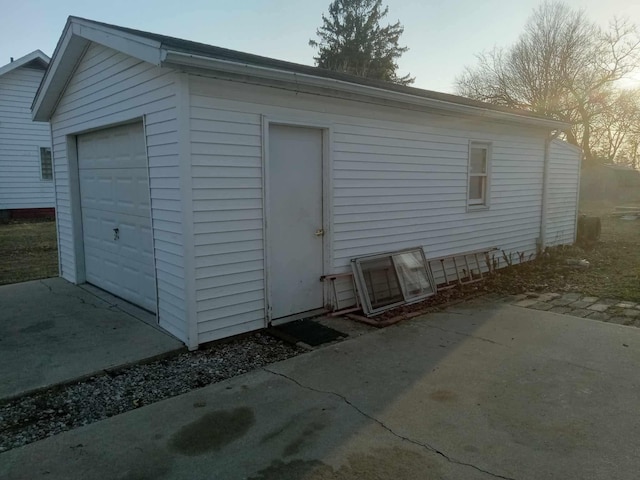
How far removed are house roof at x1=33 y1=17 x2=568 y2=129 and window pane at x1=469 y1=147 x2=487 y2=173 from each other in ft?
2.05

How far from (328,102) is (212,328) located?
120 inches

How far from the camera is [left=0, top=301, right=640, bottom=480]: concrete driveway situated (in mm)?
2756

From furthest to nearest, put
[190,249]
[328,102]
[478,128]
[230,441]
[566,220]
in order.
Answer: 1. [566,220]
2. [478,128]
3. [328,102]
4. [190,249]
5. [230,441]

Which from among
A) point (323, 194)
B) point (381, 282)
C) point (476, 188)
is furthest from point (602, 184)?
point (323, 194)

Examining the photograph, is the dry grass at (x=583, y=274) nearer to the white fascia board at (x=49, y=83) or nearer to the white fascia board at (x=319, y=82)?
the white fascia board at (x=319, y=82)

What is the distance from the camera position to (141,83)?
5078mm

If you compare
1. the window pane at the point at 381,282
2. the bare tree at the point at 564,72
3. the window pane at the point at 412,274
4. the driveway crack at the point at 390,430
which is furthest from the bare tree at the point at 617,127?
the driveway crack at the point at 390,430

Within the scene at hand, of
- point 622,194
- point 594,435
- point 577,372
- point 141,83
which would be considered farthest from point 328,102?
point 622,194

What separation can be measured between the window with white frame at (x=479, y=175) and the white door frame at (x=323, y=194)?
11.2 feet

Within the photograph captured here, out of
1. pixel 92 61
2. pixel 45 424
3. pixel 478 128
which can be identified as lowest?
pixel 45 424

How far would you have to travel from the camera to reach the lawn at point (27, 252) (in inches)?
328

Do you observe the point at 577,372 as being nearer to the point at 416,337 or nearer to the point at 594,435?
the point at 594,435

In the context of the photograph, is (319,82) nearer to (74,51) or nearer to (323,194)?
(323,194)

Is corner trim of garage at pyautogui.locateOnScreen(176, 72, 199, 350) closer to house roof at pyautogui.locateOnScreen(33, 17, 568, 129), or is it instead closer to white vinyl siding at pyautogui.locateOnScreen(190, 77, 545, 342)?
white vinyl siding at pyautogui.locateOnScreen(190, 77, 545, 342)
